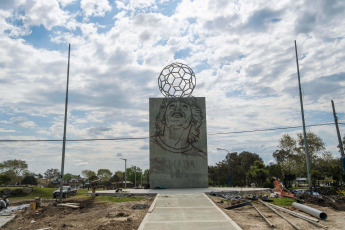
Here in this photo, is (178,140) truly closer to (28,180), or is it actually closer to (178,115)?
(178,115)

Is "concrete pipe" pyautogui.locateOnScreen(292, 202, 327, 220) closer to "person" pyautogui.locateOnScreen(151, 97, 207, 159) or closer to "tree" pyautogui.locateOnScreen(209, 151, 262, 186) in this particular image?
"person" pyautogui.locateOnScreen(151, 97, 207, 159)

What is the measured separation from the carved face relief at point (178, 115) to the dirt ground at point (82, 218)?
12.7 metres

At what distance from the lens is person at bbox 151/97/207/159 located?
1180 inches

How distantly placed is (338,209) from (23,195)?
114 ft

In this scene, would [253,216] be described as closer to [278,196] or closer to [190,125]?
[278,196]

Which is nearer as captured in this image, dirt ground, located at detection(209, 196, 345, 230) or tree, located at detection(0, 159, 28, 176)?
dirt ground, located at detection(209, 196, 345, 230)

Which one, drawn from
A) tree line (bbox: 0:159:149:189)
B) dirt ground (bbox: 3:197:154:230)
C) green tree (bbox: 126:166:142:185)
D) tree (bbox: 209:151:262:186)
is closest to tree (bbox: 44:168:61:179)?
tree line (bbox: 0:159:149:189)

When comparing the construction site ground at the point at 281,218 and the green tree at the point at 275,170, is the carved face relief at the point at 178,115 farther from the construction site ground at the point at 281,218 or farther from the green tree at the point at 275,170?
the green tree at the point at 275,170

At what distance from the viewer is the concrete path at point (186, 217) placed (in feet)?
37.0

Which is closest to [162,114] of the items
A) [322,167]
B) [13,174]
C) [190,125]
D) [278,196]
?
[190,125]

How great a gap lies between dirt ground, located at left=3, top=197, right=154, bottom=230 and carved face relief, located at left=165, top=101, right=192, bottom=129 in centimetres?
1269

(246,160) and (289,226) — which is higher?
(246,160)

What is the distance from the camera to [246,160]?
67750 mm

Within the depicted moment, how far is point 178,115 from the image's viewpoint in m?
30.6
